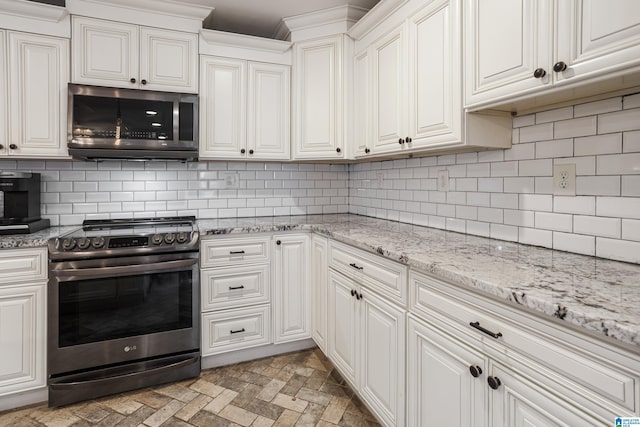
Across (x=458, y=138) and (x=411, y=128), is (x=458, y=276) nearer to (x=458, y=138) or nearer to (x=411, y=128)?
(x=458, y=138)

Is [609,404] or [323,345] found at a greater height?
[609,404]

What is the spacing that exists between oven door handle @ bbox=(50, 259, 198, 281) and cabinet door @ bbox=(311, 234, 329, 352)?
783mm

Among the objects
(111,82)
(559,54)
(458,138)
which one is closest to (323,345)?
(458,138)

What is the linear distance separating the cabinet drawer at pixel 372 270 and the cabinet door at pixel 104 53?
174 centimetres

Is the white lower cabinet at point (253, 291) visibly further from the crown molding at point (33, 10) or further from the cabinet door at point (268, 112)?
the crown molding at point (33, 10)

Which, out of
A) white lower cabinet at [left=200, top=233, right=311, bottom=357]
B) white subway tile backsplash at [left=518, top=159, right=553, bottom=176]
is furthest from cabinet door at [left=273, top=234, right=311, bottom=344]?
white subway tile backsplash at [left=518, top=159, right=553, bottom=176]

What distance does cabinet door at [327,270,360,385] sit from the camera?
1.90 m

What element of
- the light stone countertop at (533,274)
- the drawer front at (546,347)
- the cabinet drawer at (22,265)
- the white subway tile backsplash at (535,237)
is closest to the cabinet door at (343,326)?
the light stone countertop at (533,274)

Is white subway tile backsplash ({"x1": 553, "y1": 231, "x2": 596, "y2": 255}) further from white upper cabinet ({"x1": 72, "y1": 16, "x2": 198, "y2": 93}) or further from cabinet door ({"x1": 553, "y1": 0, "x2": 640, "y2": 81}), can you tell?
white upper cabinet ({"x1": 72, "y1": 16, "x2": 198, "y2": 93})

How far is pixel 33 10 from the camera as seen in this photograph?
2104mm

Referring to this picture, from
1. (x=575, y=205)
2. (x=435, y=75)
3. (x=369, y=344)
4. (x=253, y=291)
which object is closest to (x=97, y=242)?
(x=253, y=291)

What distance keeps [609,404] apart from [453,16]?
154 centimetres

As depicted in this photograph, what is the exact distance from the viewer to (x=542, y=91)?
4.04ft

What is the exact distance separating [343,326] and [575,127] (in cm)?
147
